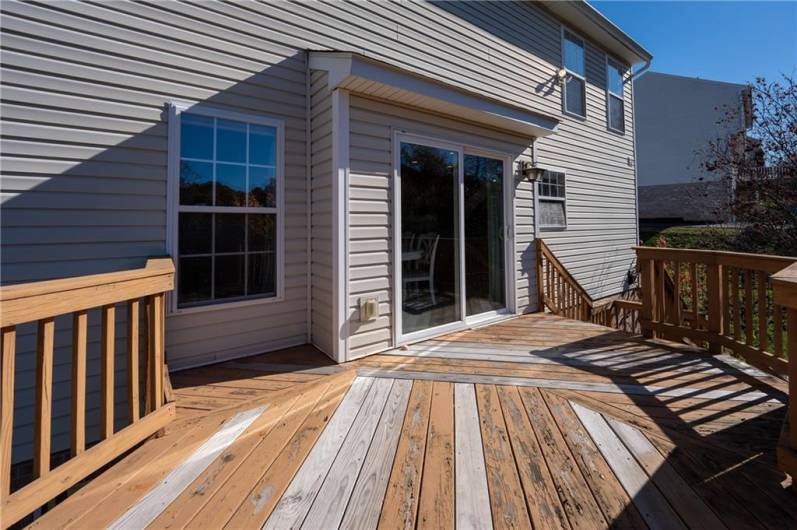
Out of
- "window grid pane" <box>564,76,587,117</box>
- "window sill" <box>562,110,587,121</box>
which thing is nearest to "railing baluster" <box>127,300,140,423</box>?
"window sill" <box>562,110,587,121</box>

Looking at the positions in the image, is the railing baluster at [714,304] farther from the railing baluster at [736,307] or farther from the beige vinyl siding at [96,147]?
the beige vinyl siding at [96,147]

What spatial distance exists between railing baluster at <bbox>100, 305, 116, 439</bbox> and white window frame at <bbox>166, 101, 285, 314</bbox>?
116 centimetres

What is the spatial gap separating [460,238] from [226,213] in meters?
2.30

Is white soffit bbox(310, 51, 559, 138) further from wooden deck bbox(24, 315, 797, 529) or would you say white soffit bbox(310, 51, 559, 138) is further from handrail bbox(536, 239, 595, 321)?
wooden deck bbox(24, 315, 797, 529)

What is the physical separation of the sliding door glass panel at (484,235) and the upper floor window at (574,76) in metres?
3.02

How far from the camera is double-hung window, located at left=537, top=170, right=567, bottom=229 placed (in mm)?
5622

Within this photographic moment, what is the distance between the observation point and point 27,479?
240 centimetres

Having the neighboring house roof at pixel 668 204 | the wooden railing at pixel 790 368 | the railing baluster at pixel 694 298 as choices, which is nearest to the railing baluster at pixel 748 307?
the railing baluster at pixel 694 298

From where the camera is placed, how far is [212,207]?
300 centimetres

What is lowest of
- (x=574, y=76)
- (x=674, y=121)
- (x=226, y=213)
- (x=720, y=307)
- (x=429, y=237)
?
(x=720, y=307)

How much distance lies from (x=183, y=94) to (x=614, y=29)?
7.42 m

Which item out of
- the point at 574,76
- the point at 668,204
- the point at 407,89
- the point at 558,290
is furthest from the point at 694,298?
the point at 668,204

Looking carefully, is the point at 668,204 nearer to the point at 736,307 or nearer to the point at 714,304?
the point at 714,304

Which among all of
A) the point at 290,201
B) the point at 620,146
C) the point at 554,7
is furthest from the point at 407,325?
the point at 620,146
